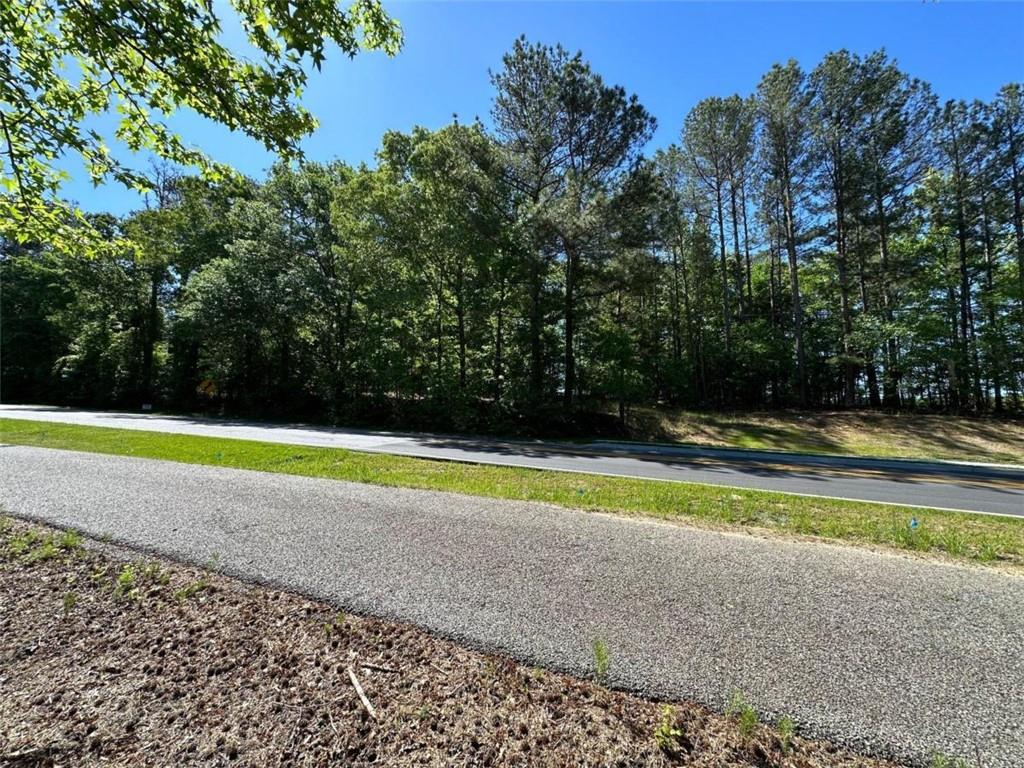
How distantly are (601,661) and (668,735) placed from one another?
0.50 meters

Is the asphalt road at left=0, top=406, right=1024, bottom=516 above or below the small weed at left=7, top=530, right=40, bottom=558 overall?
below

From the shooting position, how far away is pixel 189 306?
21844mm

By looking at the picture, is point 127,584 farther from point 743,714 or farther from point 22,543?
point 743,714

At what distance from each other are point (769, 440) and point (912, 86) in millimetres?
15971

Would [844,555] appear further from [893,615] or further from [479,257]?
[479,257]

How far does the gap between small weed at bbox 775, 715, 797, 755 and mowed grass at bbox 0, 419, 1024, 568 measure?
Result: 9.72 ft

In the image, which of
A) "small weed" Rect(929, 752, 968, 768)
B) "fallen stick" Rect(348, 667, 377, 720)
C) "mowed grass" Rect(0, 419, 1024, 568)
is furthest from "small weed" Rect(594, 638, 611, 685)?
"mowed grass" Rect(0, 419, 1024, 568)

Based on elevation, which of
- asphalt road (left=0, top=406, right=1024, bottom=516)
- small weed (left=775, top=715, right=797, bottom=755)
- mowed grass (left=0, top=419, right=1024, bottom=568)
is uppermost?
mowed grass (left=0, top=419, right=1024, bottom=568)

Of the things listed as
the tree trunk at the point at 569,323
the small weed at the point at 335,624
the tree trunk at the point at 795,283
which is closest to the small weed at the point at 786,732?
the small weed at the point at 335,624

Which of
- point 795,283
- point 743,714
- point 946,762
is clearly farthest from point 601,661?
point 795,283

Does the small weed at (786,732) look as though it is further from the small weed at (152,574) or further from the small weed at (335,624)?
the small weed at (152,574)

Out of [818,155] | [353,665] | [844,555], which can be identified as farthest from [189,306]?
[818,155]

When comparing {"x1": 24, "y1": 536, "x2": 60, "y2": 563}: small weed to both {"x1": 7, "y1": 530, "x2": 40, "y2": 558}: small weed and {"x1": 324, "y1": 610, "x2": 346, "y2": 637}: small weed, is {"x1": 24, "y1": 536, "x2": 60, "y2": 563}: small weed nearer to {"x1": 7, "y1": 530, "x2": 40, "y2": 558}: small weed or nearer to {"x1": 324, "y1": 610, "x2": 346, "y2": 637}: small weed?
{"x1": 7, "y1": 530, "x2": 40, "y2": 558}: small weed

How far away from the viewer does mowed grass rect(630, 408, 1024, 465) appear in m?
13.6
